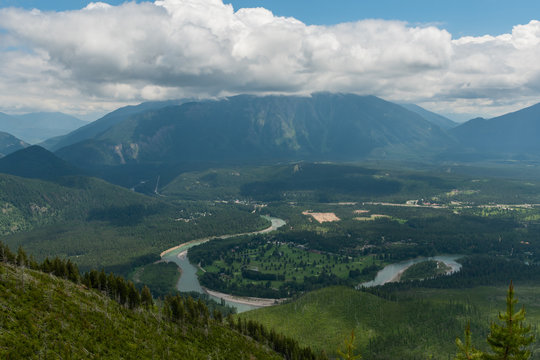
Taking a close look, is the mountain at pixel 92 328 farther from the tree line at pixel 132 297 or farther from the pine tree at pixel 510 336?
the pine tree at pixel 510 336

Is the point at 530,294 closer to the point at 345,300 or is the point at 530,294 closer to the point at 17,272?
the point at 345,300

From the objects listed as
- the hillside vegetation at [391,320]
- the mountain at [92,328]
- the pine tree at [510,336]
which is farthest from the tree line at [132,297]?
the pine tree at [510,336]

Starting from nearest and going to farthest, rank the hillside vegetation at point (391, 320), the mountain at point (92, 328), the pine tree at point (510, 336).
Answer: the pine tree at point (510, 336)
the mountain at point (92, 328)
the hillside vegetation at point (391, 320)

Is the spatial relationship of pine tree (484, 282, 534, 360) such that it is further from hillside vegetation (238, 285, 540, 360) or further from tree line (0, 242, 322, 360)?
hillside vegetation (238, 285, 540, 360)

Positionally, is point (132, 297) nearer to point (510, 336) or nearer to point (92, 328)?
point (92, 328)

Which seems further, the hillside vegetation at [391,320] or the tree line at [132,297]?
Answer: the hillside vegetation at [391,320]

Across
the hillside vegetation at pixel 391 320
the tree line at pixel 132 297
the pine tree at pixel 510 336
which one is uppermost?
Result: the pine tree at pixel 510 336

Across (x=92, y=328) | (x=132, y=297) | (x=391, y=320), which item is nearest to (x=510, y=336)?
(x=92, y=328)

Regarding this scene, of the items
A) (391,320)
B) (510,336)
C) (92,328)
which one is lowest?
(391,320)

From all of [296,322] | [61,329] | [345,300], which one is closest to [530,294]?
[345,300]
